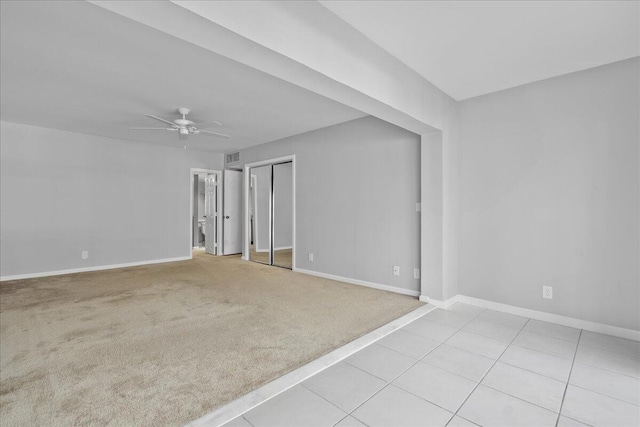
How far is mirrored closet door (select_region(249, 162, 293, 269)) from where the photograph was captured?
6.84 metres

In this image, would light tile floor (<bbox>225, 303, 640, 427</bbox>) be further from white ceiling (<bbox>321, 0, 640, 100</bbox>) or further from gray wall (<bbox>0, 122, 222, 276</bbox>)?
gray wall (<bbox>0, 122, 222, 276</bbox>)

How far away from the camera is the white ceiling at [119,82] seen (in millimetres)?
2383

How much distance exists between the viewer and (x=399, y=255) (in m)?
4.24

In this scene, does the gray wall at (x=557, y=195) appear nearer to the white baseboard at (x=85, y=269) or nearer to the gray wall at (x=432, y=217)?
the gray wall at (x=432, y=217)

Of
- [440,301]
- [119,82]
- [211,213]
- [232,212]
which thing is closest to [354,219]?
[440,301]

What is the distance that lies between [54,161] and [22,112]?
1.11 m

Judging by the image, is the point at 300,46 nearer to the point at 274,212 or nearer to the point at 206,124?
the point at 206,124

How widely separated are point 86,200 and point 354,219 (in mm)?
4957

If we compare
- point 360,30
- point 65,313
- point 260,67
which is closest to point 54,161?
point 65,313

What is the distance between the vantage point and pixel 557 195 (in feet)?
10.3

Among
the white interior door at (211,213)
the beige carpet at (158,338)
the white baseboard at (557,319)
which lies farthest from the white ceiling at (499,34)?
the white interior door at (211,213)

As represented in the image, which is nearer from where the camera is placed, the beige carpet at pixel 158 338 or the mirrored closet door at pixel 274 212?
the beige carpet at pixel 158 338

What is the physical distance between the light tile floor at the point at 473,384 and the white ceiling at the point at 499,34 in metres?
2.55

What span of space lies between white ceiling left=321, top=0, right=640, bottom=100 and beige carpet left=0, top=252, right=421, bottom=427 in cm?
259
